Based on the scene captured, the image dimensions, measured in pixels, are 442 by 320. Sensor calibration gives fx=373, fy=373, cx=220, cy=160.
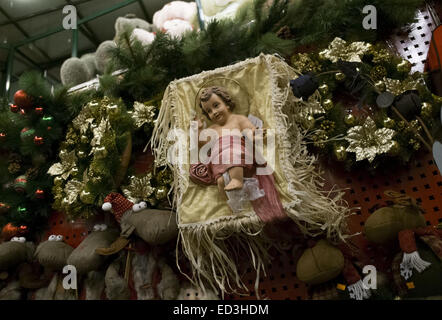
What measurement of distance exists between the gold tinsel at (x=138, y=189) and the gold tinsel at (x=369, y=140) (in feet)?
2.38

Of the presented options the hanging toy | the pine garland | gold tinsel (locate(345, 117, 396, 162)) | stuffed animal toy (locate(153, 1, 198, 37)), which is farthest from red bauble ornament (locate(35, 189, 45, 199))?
gold tinsel (locate(345, 117, 396, 162))

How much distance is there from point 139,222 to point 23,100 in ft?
2.67

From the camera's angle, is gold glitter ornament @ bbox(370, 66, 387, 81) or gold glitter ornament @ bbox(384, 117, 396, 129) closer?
gold glitter ornament @ bbox(384, 117, 396, 129)

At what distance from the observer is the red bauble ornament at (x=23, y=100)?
1.61 m

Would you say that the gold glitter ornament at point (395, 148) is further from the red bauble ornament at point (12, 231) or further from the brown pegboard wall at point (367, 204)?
the red bauble ornament at point (12, 231)

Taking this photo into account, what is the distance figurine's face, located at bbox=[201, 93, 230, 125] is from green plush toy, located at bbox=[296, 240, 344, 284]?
0.51 meters

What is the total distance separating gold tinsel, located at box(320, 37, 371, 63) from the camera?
54.1 inches

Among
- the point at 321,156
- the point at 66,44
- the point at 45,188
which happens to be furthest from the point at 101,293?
the point at 66,44

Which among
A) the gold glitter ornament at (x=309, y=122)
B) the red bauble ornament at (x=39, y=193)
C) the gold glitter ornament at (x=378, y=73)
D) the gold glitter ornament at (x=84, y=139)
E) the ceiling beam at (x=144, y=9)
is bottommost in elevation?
the red bauble ornament at (x=39, y=193)

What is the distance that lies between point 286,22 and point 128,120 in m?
0.77

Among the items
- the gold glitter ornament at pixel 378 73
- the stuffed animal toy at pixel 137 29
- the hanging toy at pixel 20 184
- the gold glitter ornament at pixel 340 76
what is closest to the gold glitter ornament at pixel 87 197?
the hanging toy at pixel 20 184

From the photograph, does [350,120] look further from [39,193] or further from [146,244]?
[39,193]

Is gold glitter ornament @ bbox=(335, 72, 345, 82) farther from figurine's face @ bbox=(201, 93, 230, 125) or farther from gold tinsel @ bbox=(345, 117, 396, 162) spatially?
figurine's face @ bbox=(201, 93, 230, 125)
